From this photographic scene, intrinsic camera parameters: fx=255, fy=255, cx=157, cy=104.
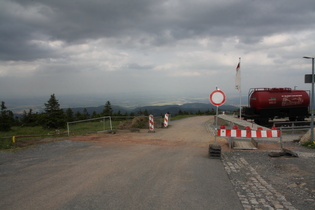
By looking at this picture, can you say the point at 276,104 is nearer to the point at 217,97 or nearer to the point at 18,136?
the point at 217,97

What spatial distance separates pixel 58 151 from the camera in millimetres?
10820

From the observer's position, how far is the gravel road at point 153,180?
16.4 feet

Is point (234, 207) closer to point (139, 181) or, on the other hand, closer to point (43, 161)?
point (139, 181)

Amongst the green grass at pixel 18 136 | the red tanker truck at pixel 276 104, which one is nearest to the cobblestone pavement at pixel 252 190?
the green grass at pixel 18 136

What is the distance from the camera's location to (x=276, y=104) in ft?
79.0

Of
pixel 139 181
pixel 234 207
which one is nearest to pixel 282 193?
pixel 234 207

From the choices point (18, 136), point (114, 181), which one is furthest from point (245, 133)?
point (18, 136)

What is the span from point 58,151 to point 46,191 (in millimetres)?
5509

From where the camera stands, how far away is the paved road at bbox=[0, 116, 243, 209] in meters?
4.96

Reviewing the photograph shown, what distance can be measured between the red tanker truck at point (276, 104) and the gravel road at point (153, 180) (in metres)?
14.8

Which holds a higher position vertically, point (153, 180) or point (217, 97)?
point (217, 97)

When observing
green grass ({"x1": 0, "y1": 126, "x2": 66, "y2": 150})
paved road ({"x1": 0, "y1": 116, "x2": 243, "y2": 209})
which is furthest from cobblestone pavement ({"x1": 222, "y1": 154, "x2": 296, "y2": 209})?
green grass ({"x1": 0, "y1": 126, "x2": 66, "y2": 150})

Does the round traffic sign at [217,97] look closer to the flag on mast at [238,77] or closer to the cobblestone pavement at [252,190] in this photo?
the cobblestone pavement at [252,190]

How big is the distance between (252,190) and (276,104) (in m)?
20.4
